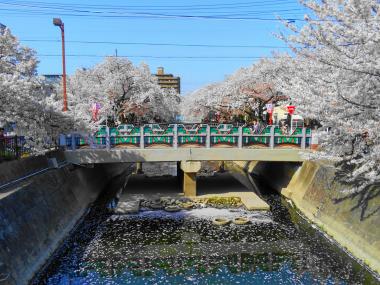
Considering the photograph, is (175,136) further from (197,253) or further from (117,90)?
(117,90)

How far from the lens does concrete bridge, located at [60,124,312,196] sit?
2462cm

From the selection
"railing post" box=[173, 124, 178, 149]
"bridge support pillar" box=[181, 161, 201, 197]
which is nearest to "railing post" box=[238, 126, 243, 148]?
"bridge support pillar" box=[181, 161, 201, 197]

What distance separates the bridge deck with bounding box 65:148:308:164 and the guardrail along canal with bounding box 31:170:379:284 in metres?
4.42

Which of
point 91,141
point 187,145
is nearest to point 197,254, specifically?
point 187,145

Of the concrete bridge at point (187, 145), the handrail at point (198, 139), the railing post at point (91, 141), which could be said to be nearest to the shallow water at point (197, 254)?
the concrete bridge at point (187, 145)

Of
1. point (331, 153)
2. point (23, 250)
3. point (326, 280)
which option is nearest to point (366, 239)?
point (326, 280)

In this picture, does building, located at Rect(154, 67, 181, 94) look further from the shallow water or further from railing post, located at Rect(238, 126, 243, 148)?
the shallow water

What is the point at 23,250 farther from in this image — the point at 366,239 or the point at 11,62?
the point at 366,239

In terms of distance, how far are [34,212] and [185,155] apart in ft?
39.9

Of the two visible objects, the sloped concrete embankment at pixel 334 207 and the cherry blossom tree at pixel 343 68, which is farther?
the sloped concrete embankment at pixel 334 207

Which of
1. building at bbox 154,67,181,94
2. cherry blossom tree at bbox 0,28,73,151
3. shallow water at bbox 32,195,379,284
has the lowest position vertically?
shallow water at bbox 32,195,379,284

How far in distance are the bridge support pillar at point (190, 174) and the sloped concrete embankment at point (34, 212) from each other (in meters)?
6.64

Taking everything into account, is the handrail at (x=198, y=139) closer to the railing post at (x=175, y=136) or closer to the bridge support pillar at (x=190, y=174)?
the railing post at (x=175, y=136)

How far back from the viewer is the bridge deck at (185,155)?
24547 millimetres
